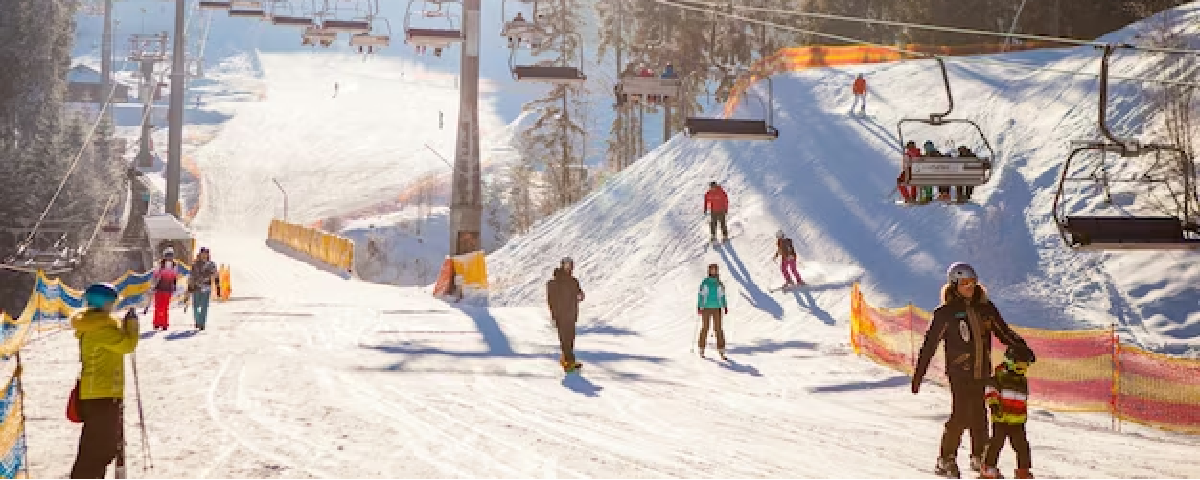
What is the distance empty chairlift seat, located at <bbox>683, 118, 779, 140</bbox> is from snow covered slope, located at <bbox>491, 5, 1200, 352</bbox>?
472 cm

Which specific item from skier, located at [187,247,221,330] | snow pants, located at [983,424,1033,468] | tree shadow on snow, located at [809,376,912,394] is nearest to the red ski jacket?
tree shadow on snow, located at [809,376,912,394]

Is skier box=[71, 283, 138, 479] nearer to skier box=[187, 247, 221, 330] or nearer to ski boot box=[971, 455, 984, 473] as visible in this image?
ski boot box=[971, 455, 984, 473]

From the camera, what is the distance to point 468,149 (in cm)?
3114

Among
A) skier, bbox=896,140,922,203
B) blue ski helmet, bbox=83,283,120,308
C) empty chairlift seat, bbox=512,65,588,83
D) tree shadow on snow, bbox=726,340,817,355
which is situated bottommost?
tree shadow on snow, bbox=726,340,817,355

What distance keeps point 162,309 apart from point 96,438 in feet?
44.1

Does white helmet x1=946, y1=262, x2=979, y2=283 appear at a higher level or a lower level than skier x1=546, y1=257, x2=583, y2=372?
higher

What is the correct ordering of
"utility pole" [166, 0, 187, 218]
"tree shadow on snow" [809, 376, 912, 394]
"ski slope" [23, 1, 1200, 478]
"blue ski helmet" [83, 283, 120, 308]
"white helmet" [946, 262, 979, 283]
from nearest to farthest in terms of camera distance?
"blue ski helmet" [83, 283, 120, 308]
"white helmet" [946, 262, 979, 283]
"ski slope" [23, 1, 1200, 478]
"tree shadow on snow" [809, 376, 912, 394]
"utility pole" [166, 0, 187, 218]

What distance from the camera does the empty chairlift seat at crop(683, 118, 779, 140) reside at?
21.2 metres

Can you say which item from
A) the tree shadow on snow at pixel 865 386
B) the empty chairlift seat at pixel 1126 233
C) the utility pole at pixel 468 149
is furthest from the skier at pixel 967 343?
the utility pole at pixel 468 149

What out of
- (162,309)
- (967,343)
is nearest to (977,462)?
(967,343)

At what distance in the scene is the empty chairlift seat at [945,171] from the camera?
58.8ft

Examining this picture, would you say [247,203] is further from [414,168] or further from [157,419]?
[157,419]

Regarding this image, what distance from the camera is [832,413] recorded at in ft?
44.3

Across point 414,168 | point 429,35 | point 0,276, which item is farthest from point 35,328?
point 414,168
